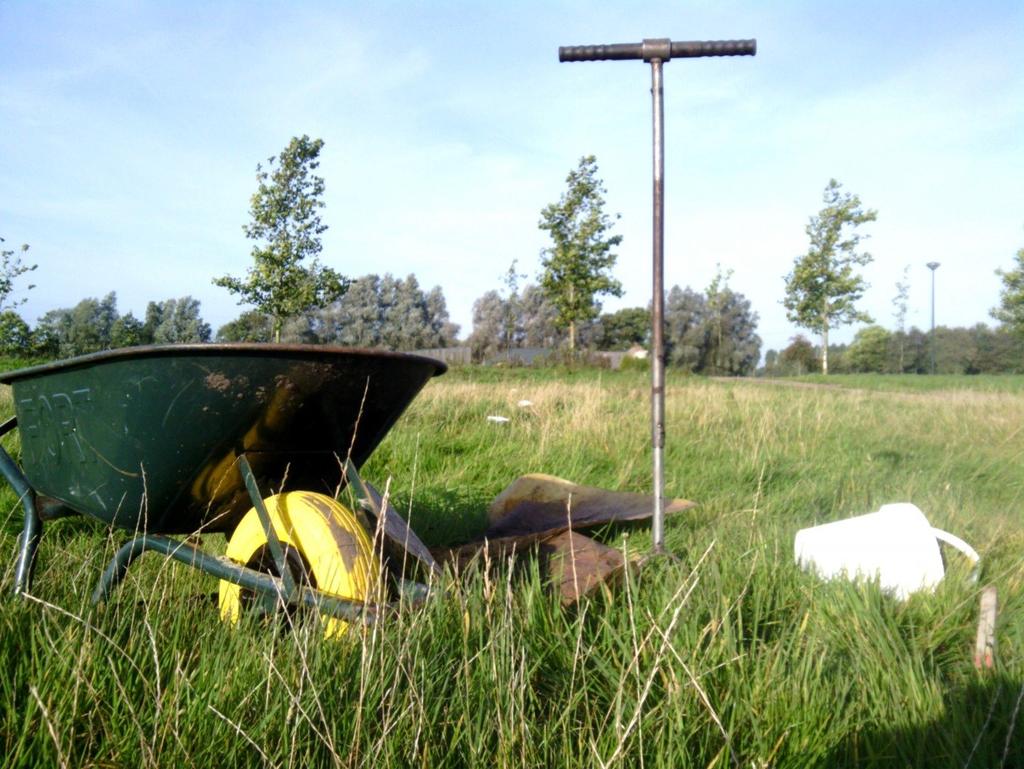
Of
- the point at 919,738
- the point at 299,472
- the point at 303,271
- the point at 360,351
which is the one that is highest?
the point at 303,271

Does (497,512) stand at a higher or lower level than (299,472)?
lower

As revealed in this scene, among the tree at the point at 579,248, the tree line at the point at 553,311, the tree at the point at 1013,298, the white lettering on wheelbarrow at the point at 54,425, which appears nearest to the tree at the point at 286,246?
the tree line at the point at 553,311

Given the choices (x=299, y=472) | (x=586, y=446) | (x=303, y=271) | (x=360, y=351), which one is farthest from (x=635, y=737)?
(x=303, y=271)

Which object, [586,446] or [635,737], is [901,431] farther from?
[635,737]

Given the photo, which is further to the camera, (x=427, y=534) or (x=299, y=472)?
(x=427, y=534)

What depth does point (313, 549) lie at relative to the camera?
2193 millimetres

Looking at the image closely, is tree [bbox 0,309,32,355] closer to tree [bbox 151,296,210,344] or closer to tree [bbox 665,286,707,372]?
tree [bbox 151,296,210,344]

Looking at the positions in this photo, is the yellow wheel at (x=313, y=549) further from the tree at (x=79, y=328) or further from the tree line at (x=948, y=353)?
the tree line at (x=948, y=353)

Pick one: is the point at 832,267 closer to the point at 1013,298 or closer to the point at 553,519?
the point at 1013,298

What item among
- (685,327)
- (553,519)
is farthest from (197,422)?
(685,327)

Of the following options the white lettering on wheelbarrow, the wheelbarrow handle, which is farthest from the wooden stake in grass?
the white lettering on wheelbarrow

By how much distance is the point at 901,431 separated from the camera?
24.3 feet

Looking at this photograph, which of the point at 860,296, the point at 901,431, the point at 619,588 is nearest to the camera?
the point at 619,588

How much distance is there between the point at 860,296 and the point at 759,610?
33.5m
